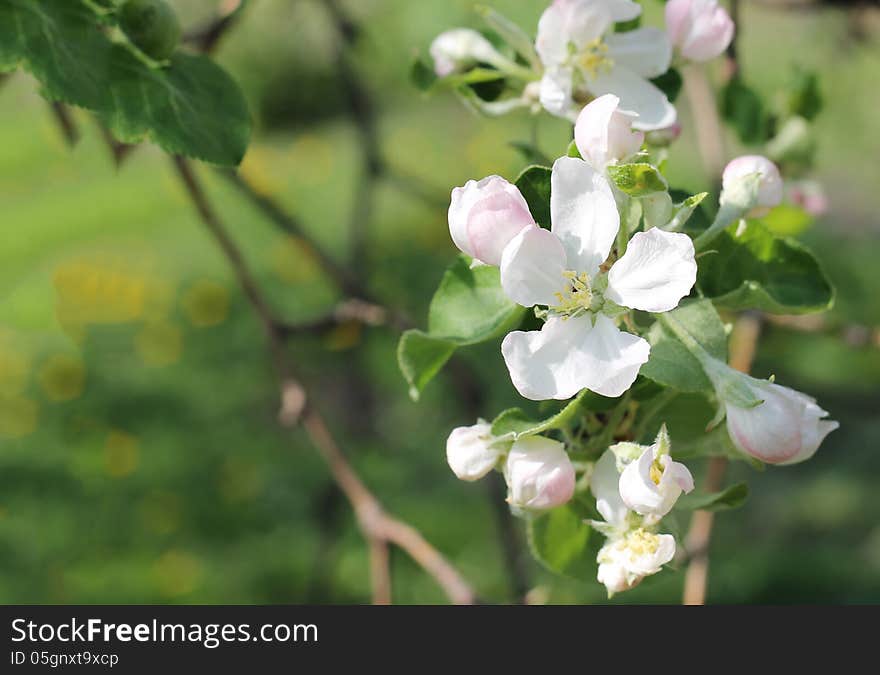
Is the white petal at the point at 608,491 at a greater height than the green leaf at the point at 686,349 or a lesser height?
lesser

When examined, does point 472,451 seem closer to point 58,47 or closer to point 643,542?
point 643,542

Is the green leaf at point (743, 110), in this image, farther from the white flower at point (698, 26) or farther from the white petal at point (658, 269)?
the white petal at point (658, 269)

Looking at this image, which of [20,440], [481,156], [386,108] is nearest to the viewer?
[20,440]

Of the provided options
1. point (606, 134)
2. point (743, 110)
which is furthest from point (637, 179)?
point (743, 110)

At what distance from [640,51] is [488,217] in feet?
0.87

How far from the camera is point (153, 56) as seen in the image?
774 mm

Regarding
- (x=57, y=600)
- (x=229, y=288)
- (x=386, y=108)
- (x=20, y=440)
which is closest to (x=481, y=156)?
(x=386, y=108)

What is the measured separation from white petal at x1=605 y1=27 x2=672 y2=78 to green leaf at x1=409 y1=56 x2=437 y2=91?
0.16 meters

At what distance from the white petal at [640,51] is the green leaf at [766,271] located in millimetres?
158

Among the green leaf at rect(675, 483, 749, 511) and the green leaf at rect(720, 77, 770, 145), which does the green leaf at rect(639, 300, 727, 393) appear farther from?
the green leaf at rect(720, 77, 770, 145)

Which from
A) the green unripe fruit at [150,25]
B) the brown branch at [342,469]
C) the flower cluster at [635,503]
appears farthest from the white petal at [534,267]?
the brown branch at [342,469]

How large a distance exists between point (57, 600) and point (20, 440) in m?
0.54

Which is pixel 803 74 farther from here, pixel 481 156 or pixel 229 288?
pixel 481 156

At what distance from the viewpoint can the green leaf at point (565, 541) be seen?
0.73 meters
